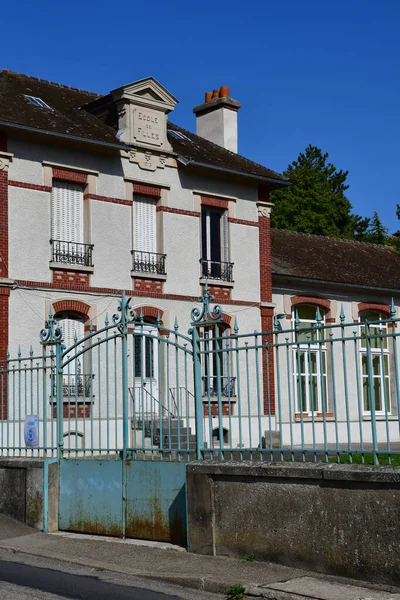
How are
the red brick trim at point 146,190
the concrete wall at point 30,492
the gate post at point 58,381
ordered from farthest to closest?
the red brick trim at point 146,190 → the gate post at point 58,381 → the concrete wall at point 30,492

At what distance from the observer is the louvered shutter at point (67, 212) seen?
2119cm

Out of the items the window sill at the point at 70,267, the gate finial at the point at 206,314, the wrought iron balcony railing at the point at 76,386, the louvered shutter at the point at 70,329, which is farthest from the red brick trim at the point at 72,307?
the gate finial at the point at 206,314

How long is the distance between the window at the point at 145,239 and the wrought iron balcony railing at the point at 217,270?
4.58 feet

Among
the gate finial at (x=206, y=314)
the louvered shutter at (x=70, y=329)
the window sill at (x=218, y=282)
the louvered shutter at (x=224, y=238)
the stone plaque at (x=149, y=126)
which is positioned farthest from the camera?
the louvered shutter at (x=224, y=238)

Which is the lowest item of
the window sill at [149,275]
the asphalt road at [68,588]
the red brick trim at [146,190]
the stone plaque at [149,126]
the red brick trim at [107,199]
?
the asphalt road at [68,588]

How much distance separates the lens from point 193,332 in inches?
403

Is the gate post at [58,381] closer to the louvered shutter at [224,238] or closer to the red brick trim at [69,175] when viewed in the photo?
the red brick trim at [69,175]

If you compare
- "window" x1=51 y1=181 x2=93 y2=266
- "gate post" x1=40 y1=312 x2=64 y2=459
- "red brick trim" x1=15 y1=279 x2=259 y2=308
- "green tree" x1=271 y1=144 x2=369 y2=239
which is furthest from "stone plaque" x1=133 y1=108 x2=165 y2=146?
"green tree" x1=271 y1=144 x2=369 y2=239

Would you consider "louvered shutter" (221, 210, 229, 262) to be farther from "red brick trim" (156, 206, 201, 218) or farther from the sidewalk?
the sidewalk

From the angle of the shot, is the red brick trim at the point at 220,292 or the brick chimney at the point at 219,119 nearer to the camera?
the red brick trim at the point at 220,292

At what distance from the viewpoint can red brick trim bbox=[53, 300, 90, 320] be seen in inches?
821

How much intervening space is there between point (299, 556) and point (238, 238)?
649 inches

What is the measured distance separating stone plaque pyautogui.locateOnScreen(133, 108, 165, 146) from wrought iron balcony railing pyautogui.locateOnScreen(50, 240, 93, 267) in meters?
3.33

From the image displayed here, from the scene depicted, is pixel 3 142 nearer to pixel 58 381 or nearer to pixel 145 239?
pixel 145 239
